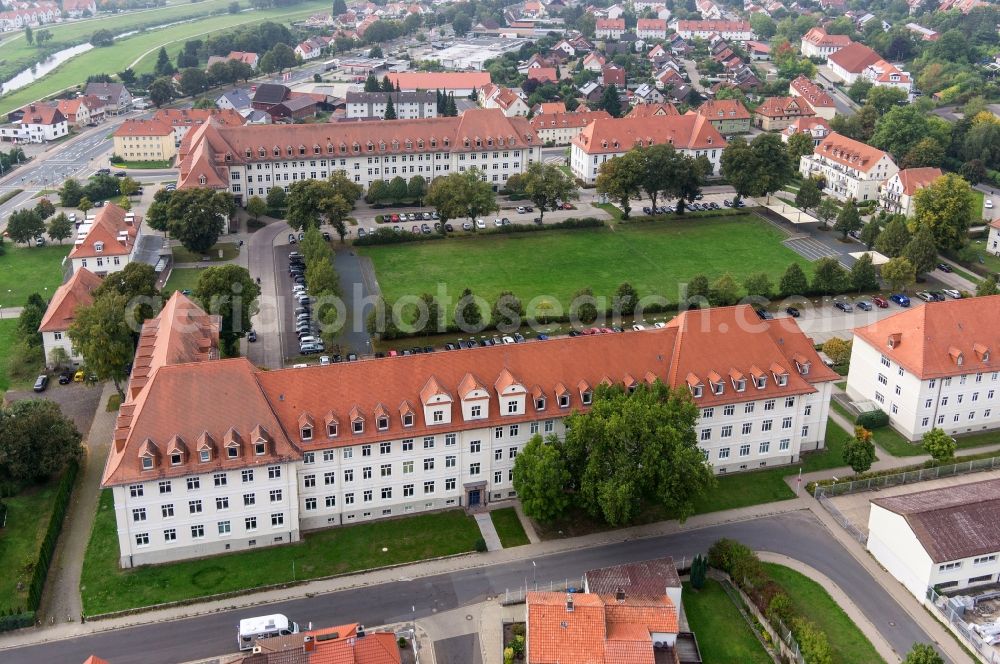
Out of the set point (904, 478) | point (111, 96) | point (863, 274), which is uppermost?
point (111, 96)

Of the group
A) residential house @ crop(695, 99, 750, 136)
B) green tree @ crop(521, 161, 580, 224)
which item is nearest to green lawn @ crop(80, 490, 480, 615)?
green tree @ crop(521, 161, 580, 224)

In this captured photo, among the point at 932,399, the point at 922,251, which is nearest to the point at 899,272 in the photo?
the point at 922,251

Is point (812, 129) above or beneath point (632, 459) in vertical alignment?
beneath

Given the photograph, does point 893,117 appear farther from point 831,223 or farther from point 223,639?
point 223,639

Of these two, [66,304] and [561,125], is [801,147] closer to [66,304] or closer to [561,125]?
[561,125]

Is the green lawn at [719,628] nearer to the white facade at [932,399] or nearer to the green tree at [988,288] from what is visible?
the white facade at [932,399]

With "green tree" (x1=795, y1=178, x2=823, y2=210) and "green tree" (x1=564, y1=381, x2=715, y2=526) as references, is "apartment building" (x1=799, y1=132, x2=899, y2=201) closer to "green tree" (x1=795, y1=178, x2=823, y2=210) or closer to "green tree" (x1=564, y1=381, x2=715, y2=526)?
"green tree" (x1=795, y1=178, x2=823, y2=210)

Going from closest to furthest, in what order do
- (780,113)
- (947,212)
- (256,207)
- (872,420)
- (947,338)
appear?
(947,338), (872,420), (947,212), (256,207), (780,113)

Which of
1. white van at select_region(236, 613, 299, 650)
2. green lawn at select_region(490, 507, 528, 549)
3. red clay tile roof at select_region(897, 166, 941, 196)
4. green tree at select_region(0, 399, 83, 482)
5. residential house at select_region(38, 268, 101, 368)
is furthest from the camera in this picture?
red clay tile roof at select_region(897, 166, 941, 196)
